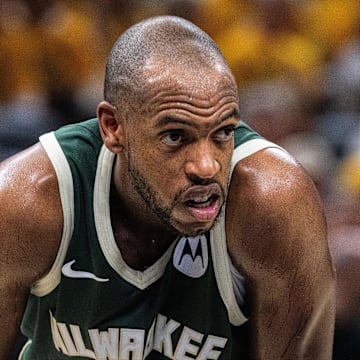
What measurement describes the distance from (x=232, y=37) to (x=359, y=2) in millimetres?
313

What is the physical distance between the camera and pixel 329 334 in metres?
1.13

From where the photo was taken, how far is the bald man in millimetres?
913

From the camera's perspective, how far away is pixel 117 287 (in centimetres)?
109

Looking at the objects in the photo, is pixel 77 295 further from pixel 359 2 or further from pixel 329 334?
pixel 359 2

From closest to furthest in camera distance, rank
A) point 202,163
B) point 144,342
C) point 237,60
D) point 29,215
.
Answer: point 202,163 → point 29,215 → point 144,342 → point 237,60

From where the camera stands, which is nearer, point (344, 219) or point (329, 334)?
point (329, 334)

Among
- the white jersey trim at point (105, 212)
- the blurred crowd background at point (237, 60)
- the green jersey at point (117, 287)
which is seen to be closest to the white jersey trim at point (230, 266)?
the green jersey at point (117, 287)

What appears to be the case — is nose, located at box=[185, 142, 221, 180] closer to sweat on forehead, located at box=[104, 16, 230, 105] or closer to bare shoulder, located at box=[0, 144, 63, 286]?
sweat on forehead, located at box=[104, 16, 230, 105]

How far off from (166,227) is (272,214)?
120 mm

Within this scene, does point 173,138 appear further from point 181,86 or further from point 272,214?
point 272,214

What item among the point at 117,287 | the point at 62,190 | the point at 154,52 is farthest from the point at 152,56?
the point at 117,287

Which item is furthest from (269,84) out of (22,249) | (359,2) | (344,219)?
(22,249)

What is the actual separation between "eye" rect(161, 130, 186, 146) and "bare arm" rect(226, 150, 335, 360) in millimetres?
135

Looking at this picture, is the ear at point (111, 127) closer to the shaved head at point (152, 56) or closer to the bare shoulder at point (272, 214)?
the shaved head at point (152, 56)
